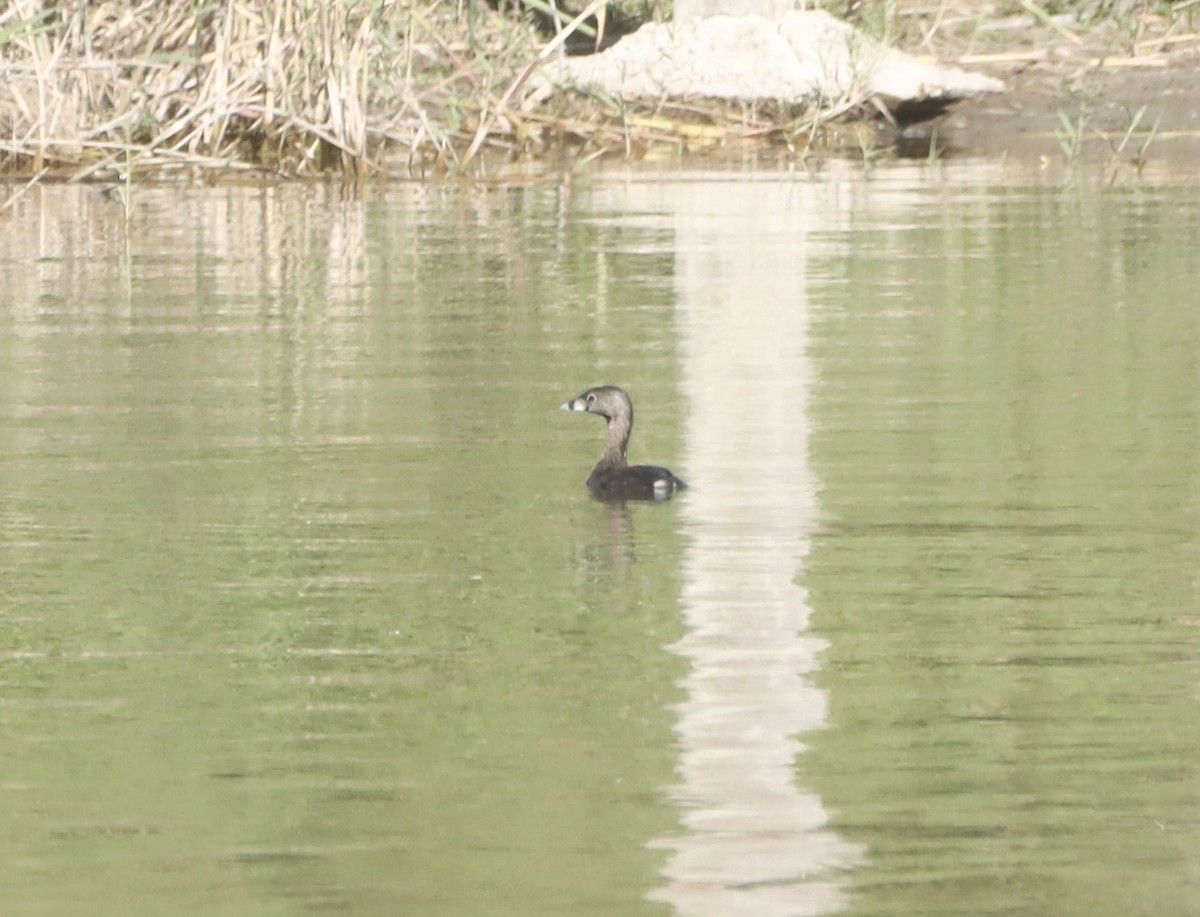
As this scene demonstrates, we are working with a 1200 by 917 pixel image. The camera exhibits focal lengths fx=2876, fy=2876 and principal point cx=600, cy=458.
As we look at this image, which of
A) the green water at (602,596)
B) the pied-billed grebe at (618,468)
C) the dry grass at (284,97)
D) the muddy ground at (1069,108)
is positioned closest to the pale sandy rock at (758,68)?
the dry grass at (284,97)

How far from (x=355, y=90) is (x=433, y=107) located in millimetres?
2918

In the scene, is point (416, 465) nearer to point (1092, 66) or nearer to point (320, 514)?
point (320, 514)

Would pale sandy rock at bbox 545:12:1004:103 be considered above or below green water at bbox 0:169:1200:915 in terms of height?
above

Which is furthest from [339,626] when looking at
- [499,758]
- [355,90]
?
[355,90]

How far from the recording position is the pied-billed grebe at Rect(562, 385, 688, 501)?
7.88 metres

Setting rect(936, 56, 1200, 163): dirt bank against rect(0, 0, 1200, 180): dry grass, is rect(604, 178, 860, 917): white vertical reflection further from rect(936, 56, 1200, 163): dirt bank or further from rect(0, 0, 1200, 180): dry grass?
rect(936, 56, 1200, 163): dirt bank

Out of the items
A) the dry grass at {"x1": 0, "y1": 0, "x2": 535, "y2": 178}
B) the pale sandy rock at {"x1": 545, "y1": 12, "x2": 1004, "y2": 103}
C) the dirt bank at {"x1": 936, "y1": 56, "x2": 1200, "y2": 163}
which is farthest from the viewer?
the pale sandy rock at {"x1": 545, "y1": 12, "x2": 1004, "y2": 103}

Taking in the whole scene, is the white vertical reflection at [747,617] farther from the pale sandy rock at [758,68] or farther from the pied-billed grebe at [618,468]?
the pale sandy rock at [758,68]

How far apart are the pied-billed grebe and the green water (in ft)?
0.32

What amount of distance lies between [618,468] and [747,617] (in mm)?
1864

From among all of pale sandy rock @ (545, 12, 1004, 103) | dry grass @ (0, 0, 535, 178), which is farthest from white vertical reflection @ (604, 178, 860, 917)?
pale sandy rock @ (545, 12, 1004, 103)

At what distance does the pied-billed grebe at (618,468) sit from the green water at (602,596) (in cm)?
10

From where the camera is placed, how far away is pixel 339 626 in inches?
248

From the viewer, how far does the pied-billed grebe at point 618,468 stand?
25.8 ft
